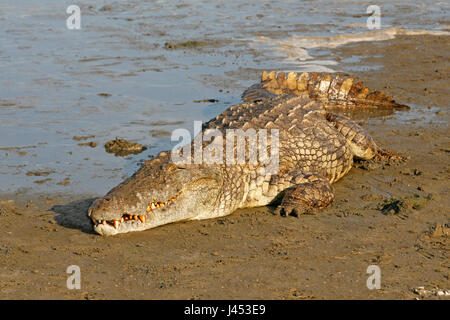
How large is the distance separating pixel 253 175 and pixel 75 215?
73.5 inches

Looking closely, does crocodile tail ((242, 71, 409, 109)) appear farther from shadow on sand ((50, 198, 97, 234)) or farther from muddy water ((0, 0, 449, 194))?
shadow on sand ((50, 198, 97, 234))

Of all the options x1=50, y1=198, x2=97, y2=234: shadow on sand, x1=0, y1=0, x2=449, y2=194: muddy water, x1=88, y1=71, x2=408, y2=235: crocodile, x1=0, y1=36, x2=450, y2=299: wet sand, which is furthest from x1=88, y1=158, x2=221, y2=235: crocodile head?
x1=0, y1=0, x2=449, y2=194: muddy water

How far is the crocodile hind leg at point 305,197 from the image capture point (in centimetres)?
582

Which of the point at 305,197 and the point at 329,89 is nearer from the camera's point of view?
→ the point at 305,197

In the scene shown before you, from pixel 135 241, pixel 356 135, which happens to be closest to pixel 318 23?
pixel 356 135

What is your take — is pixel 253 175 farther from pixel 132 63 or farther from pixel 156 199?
pixel 132 63

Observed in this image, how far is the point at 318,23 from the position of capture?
662 inches

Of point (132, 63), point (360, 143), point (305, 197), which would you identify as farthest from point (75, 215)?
point (132, 63)

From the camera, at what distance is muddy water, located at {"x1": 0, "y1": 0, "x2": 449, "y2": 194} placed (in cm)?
764

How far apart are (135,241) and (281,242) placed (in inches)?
52.7

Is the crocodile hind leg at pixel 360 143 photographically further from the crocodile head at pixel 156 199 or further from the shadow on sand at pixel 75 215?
the shadow on sand at pixel 75 215

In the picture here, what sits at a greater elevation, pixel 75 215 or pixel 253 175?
pixel 253 175

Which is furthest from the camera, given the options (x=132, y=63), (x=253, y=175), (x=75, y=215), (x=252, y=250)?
(x=132, y=63)

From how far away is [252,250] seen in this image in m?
5.10
